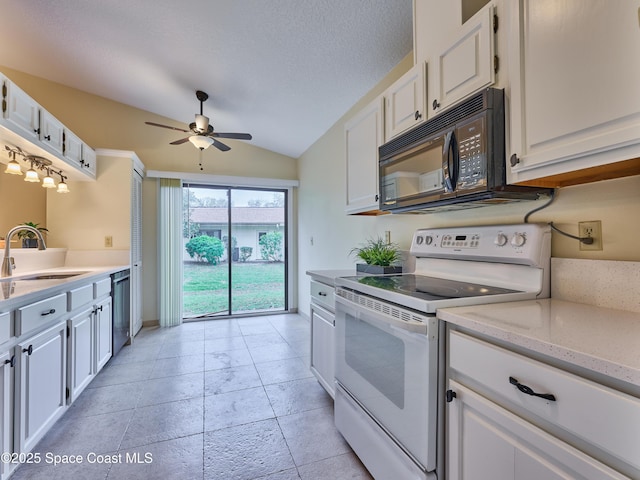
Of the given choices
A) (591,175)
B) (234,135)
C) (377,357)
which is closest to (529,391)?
(377,357)

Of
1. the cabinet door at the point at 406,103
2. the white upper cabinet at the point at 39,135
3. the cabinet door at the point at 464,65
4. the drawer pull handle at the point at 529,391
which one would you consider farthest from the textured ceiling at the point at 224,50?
the drawer pull handle at the point at 529,391

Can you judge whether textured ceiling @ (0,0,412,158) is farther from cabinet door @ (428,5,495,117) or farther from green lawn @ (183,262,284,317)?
green lawn @ (183,262,284,317)

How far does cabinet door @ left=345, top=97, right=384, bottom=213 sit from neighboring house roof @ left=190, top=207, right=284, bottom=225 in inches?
105

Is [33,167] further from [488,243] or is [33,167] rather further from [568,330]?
[568,330]

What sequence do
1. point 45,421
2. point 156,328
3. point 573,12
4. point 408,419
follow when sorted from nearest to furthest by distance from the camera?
point 573,12 → point 408,419 → point 45,421 → point 156,328

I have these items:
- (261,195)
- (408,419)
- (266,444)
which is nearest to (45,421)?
(266,444)

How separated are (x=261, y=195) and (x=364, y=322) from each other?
3.70 m

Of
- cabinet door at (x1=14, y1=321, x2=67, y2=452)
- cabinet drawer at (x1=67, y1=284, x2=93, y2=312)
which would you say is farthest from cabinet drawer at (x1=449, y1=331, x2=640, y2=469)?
cabinet drawer at (x1=67, y1=284, x2=93, y2=312)

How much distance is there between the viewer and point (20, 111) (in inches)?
Result: 81.6

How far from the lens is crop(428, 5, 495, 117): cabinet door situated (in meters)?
1.23

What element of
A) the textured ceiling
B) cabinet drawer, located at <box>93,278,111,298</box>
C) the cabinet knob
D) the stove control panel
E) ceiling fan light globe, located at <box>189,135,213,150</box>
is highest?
the textured ceiling

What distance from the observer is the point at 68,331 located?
200 cm

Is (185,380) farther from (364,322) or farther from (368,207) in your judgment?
(368,207)

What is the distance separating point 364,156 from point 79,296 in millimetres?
2261
